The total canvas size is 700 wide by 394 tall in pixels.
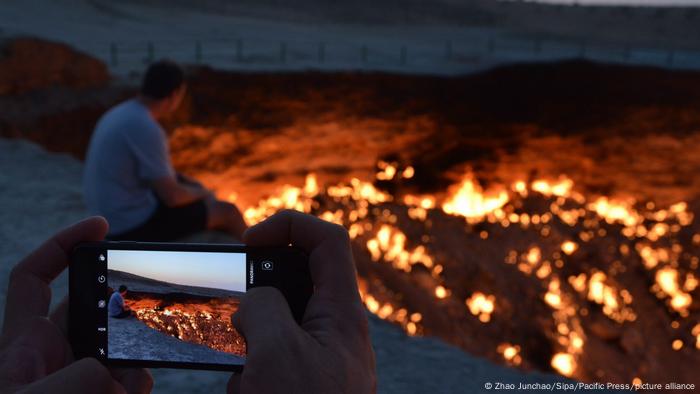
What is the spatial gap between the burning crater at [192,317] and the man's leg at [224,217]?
2718 mm

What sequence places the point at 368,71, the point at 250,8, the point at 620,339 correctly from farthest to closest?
the point at 250,8 → the point at 368,71 → the point at 620,339

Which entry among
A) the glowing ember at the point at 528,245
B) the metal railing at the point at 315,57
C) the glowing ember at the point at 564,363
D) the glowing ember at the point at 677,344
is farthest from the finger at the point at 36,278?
the glowing ember at the point at 677,344

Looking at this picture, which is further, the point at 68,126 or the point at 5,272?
the point at 68,126

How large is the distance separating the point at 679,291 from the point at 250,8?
110ft

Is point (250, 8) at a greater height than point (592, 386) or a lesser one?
greater

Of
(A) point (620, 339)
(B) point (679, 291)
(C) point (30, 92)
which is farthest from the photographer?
(B) point (679, 291)

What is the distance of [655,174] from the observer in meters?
15.7

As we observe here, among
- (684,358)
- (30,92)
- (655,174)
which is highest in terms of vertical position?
(30,92)

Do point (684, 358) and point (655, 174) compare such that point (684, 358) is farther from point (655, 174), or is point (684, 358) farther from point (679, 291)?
point (655, 174)

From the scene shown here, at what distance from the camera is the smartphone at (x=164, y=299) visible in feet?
5.62

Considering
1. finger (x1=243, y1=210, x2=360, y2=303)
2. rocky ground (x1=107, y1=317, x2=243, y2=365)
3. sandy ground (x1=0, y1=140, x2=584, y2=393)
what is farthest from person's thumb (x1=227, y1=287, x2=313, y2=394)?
sandy ground (x1=0, y1=140, x2=584, y2=393)

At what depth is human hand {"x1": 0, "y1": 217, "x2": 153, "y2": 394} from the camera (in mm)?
1365

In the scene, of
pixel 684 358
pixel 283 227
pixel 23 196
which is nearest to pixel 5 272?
pixel 23 196

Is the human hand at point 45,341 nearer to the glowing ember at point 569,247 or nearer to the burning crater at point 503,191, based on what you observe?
the burning crater at point 503,191
